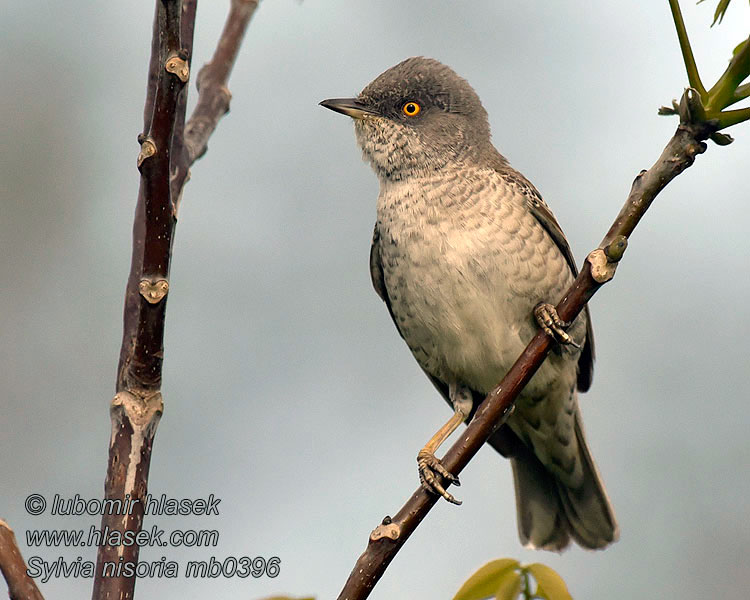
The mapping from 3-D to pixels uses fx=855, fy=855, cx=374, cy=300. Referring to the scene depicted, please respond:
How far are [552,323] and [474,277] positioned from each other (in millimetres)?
1187

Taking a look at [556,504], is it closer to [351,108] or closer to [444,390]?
[444,390]

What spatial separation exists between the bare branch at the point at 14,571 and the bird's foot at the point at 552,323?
1.65 meters

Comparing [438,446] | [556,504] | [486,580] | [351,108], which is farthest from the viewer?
[556,504]

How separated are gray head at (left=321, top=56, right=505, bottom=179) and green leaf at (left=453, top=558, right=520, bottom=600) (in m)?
2.77

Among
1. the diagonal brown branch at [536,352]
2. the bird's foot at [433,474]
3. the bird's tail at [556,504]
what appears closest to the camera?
the diagonal brown branch at [536,352]

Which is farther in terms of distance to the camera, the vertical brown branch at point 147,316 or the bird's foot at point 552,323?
the bird's foot at point 552,323

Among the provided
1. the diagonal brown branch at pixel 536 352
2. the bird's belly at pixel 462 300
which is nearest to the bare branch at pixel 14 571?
the diagonal brown branch at pixel 536 352

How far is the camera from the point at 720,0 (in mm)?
2166

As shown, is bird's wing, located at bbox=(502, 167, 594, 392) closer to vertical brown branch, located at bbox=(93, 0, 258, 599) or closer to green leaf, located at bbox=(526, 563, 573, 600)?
green leaf, located at bbox=(526, 563, 573, 600)

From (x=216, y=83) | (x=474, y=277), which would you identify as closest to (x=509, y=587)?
(x=474, y=277)

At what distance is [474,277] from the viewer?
437 cm

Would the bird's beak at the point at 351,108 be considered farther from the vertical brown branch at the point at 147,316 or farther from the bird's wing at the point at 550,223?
the vertical brown branch at the point at 147,316

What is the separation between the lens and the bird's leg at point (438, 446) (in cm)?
334

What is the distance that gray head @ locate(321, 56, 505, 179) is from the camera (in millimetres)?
4887
